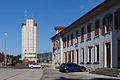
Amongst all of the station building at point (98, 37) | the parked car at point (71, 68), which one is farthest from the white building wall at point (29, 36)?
the parked car at point (71, 68)

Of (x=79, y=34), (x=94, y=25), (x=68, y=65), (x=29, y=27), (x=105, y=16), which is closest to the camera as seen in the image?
(x=105, y=16)

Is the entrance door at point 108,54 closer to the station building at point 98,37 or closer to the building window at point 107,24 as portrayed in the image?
the station building at point 98,37

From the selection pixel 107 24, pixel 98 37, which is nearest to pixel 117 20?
pixel 107 24

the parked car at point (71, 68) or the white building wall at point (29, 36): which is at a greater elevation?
the white building wall at point (29, 36)

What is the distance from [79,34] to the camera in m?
34.5

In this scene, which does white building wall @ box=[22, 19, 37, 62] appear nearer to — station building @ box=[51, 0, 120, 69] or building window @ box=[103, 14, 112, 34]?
station building @ box=[51, 0, 120, 69]

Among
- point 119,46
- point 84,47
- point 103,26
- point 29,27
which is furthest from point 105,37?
point 29,27

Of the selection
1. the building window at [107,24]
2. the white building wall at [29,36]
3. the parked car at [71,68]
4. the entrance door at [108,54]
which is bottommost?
the parked car at [71,68]

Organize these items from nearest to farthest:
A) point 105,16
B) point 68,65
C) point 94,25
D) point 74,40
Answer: point 105,16
point 94,25
point 68,65
point 74,40

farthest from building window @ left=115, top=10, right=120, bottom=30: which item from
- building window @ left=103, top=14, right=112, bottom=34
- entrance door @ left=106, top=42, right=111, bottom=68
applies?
entrance door @ left=106, top=42, right=111, bottom=68

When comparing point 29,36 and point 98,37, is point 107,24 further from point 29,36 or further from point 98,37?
point 29,36

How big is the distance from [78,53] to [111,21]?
44.0 feet

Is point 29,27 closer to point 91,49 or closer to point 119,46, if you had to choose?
point 91,49

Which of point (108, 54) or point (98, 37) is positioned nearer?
point (108, 54)
